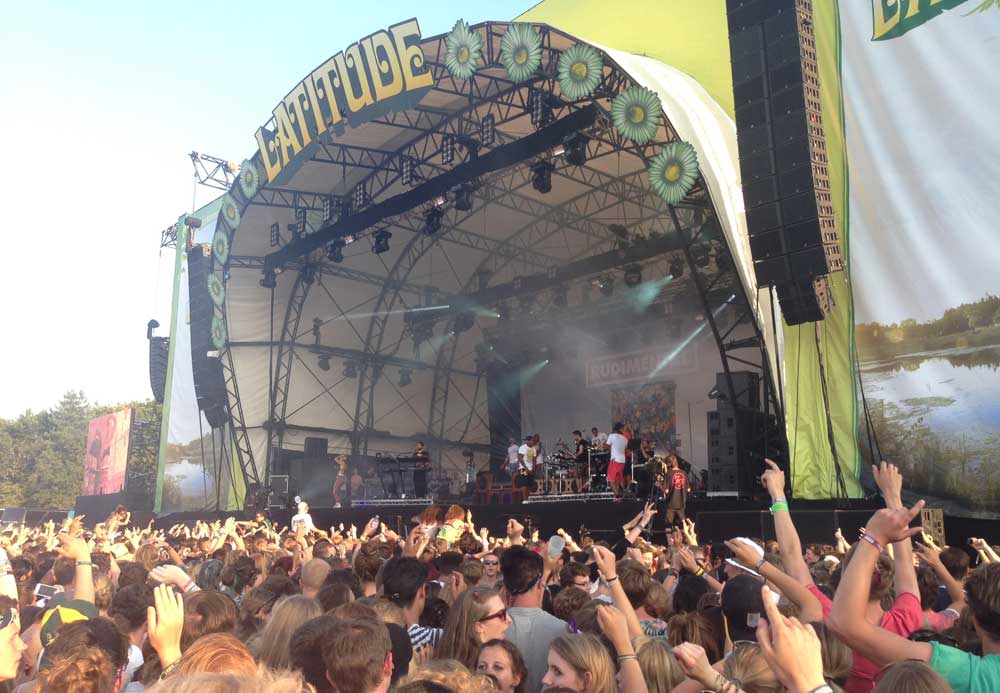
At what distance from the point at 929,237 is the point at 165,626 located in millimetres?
9965

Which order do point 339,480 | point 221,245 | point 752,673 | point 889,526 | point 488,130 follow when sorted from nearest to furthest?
point 752,673
point 889,526
point 488,130
point 221,245
point 339,480

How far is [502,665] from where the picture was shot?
294cm

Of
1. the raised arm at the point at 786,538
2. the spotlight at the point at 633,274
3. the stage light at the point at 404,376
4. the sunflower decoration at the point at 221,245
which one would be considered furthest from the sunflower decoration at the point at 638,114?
the stage light at the point at 404,376

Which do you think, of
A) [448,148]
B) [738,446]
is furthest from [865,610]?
[448,148]

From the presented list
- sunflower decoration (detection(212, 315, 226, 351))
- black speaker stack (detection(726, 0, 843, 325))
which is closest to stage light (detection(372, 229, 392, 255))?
sunflower decoration (detection(212, 315, 226, 351))

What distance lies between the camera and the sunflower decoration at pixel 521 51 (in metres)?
12.8

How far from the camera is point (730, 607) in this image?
10.1ft

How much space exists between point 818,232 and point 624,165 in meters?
9.83

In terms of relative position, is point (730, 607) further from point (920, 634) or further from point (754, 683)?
point (754, 683)

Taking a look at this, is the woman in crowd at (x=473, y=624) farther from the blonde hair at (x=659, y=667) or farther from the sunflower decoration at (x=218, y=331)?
the sunflower decoration at (x=218, y=331)

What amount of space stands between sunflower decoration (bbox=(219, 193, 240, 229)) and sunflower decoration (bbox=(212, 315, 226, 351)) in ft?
8.69

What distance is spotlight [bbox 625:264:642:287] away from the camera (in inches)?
756

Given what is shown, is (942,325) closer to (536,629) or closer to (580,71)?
(580,71)

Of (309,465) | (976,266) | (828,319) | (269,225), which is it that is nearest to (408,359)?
(309,465)
